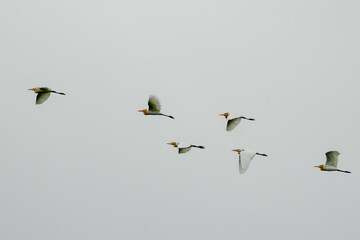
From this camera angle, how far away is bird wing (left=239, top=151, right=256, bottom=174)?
2583cm

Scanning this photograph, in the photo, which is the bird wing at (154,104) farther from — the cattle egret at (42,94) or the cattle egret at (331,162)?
the cattle egret at (331,162)

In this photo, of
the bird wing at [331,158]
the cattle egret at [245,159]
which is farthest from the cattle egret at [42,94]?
the bird wing at [331,158]

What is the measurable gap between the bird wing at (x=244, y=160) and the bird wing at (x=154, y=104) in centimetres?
443

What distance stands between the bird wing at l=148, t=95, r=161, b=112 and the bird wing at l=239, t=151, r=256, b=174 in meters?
4.43

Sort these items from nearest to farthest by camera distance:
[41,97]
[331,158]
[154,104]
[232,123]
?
[154,104] < [232,123] < [331,158] < [41,97]

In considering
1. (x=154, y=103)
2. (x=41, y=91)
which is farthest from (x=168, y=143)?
(x=41, y=91)

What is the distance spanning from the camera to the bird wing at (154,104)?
28.7 m

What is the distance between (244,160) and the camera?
26250 millimetres

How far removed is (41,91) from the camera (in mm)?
29875

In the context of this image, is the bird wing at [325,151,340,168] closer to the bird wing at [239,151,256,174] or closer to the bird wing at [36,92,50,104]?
the bird wing at [239,151,256,174]

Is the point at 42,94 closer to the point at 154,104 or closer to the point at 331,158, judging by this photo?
the point at 154,104

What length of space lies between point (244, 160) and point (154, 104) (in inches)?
189

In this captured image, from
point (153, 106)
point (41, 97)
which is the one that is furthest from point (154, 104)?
point (41, 97)

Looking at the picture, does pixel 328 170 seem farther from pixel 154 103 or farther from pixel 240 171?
pixel 154 103
